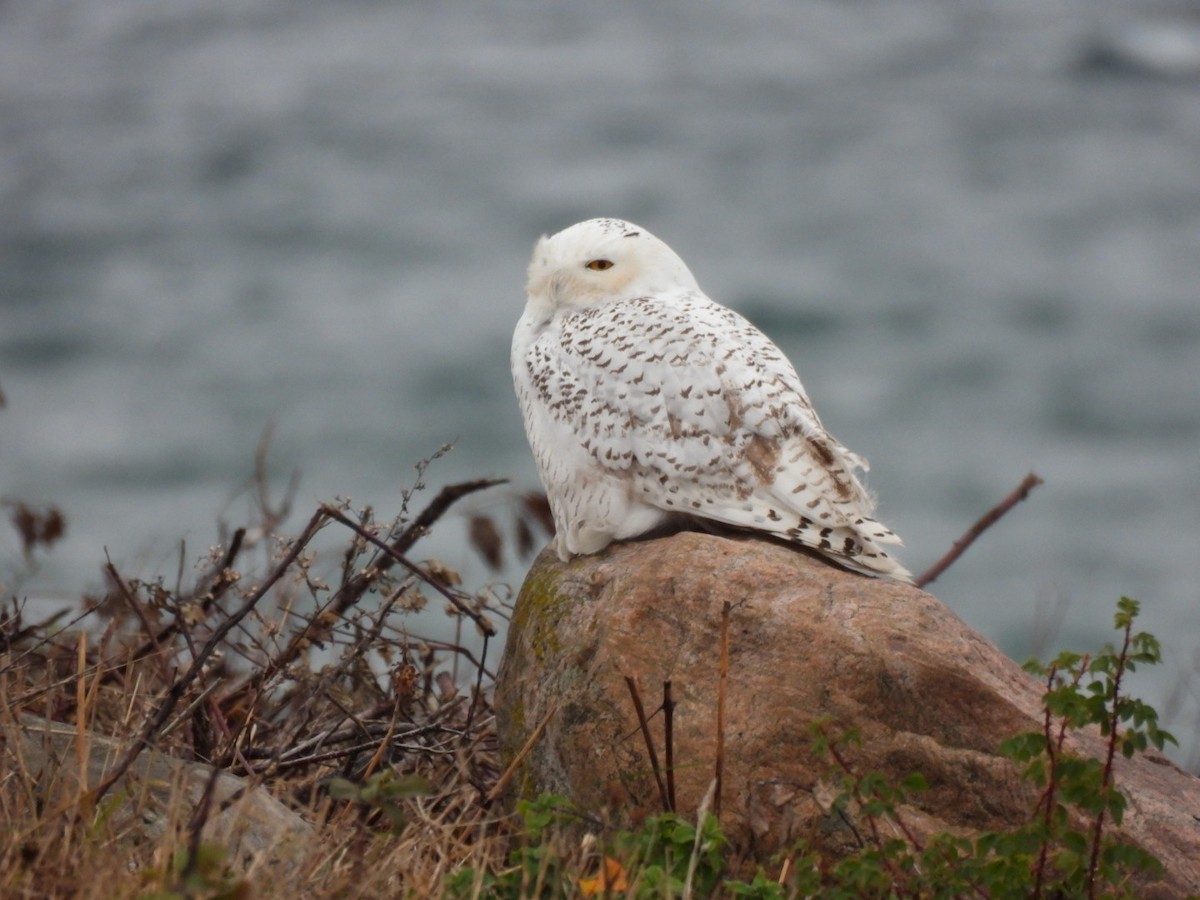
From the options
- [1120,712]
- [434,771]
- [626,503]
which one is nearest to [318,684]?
[434,771]

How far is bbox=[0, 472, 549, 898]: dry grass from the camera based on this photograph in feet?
9.34

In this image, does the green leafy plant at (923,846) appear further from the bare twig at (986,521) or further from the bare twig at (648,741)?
the bare twig at (986,521)

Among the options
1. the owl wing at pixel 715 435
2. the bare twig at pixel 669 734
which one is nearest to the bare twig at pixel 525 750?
the bare twig at pixel 669 734

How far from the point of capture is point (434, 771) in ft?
13.9

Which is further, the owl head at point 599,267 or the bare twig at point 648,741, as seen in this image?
the owl head at point 599,267

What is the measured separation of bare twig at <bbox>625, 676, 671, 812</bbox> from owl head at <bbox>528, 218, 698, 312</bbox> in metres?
1.37

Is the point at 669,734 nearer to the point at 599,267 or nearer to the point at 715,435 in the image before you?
the point at 715,435

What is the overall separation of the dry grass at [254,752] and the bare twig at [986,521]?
77.5 inches

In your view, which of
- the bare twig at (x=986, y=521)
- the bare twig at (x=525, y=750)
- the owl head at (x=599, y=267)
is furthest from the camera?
the bare twig at (x=986, y=521)

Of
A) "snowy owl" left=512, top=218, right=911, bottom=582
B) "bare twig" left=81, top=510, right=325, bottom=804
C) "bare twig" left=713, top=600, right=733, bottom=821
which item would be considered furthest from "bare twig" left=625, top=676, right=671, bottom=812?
"bare twig" left=81, top=510, right=325, bottom=804

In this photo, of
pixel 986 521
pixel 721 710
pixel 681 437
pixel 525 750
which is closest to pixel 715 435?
pixel 681 437

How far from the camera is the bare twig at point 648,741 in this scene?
3.14 metres

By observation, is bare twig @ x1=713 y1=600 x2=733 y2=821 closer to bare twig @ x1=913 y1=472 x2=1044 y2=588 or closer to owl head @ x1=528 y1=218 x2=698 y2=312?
owl head @ x1=528 y1=218 x2=698 y2=312

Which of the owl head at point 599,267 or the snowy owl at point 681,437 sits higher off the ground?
the owl head at point 599,267
